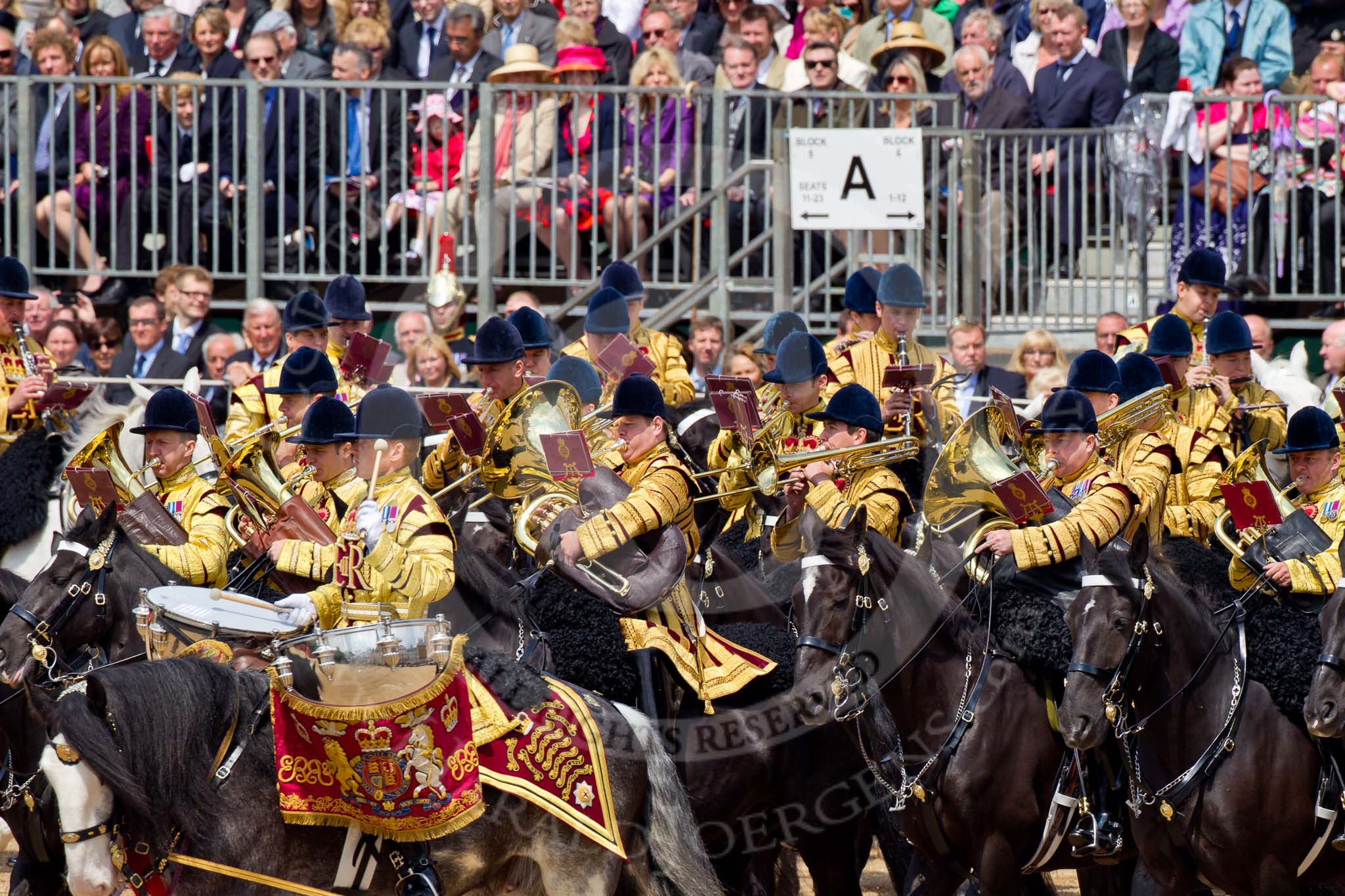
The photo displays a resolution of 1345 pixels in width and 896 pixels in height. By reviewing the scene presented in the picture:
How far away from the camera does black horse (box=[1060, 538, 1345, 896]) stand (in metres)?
7.78

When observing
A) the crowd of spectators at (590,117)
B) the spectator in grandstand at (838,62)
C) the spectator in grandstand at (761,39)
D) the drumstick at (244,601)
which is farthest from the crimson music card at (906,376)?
the spectator in grandstand at (761,39)

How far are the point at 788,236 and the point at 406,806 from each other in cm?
823

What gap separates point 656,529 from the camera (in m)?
8.30

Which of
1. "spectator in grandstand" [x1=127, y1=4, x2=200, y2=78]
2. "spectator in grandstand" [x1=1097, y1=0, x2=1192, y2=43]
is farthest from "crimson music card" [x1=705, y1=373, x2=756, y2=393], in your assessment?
"spectator in grandstand" [x1=127, y1=4, x2=200, y2=78]

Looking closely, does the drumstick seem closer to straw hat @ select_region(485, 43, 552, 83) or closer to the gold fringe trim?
the gold fringe trim

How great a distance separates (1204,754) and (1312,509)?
3.68 ft

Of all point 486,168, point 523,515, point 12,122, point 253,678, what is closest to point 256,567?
point 523,515

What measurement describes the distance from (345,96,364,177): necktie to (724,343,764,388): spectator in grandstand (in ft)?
11.3

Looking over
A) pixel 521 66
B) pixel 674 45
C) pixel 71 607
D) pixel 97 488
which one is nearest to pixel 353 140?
pixel 521 66

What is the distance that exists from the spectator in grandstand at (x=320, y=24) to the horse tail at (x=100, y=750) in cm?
1012

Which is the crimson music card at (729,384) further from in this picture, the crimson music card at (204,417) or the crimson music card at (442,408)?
the crimson music card at (204,417)

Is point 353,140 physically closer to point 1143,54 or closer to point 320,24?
point 320,24

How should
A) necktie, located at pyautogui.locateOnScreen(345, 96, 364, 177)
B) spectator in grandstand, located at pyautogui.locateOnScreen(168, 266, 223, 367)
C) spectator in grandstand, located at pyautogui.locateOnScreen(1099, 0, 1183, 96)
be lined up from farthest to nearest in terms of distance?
necktie, located at pyautogui.locateOnScreen(345, 96, 364, 177), spectator in grandstand, located at pyautogui.locateOnScreen(1099, 0, 1183, 96), spectator in grandstand, located at pyautogui.locateOnScreen(168, 266, 223, 367)

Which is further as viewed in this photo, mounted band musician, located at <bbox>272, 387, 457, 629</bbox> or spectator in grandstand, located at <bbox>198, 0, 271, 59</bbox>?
spectator in grandstand, located at <bbox>198, 0, 271, 59</bbox>
